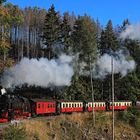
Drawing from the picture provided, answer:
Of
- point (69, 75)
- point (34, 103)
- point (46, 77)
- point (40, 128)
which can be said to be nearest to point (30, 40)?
point (69, 75)

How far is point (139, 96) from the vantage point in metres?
83.6

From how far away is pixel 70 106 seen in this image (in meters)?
61.7

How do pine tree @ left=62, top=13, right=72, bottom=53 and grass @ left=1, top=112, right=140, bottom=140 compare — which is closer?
grass @ left=1, top=112, right=140, bottom=140

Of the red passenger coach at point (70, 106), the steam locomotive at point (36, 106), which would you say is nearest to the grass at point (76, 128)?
the steam locomotive at point (36, 106)

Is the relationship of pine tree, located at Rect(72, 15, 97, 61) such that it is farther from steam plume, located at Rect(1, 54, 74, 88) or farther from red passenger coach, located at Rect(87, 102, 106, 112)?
red passenger coach, located at Rect(87, 102, 106, 112)

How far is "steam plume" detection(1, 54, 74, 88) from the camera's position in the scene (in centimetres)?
5584

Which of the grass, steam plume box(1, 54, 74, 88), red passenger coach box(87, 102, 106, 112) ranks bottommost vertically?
the grass

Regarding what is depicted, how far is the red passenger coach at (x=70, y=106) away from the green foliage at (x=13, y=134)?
24.7 meters

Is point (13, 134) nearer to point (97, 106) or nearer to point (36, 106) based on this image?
point (36, 106)

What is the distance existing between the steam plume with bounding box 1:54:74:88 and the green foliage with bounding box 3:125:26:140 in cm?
1544

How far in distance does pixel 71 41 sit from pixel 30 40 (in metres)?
30.2

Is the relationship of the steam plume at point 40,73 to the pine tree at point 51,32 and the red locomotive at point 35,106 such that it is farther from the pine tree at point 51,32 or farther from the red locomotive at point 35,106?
the red locomotive at point 35,106

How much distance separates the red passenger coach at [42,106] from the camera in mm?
52625

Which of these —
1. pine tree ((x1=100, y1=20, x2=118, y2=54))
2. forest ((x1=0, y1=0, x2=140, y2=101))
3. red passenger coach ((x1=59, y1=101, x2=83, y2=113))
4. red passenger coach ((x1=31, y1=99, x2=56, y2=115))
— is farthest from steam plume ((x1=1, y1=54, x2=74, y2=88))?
pine tree ((x1=100, y1=20, x2=118, y2=54))
